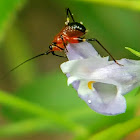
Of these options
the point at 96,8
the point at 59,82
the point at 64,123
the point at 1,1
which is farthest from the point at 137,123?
the point at 96,8

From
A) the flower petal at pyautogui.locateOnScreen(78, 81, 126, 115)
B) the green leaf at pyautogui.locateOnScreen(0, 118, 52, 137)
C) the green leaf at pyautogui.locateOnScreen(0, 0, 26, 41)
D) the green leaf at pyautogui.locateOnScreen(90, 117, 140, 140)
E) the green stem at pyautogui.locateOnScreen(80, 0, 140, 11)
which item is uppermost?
the green leaf at pyautogui.locateOnScreen(0, 0, 26, 41)

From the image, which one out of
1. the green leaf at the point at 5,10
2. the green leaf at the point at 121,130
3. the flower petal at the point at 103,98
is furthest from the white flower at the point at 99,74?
the green leaf at the point at 5,10

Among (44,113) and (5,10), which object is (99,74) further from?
(5,10)

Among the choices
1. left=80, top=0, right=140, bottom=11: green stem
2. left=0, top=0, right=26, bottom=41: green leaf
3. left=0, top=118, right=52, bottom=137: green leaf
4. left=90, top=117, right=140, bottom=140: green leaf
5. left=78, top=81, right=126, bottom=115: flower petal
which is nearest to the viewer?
left=78, top=81, right=126, bottom=115: flower petal

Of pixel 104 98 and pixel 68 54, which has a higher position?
pixel 68 54

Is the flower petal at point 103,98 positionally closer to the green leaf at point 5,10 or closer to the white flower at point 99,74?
the white flower at point 99,74

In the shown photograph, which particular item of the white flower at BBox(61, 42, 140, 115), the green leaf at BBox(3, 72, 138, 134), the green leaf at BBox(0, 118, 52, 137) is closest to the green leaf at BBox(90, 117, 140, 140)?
the white flower at BBox(61, 42, 140, 115)

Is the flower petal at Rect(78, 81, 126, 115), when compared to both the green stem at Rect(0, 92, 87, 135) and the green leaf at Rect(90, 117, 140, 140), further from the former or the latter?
the green stem at Rect(0, 92, 87, 135)

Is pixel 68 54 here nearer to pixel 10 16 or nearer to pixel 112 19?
pixel 10 16

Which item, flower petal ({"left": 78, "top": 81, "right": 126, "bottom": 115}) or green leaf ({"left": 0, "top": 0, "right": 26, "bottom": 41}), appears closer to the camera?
flower petal ({"left": 78, "top": 81, "right": 126, "bottom": 115})
